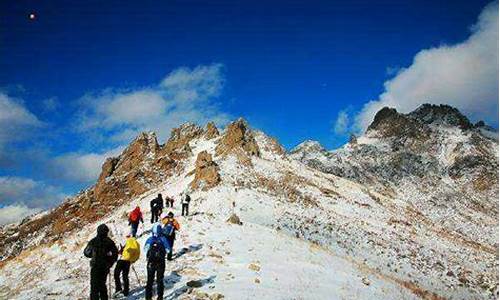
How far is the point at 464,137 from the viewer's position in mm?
176375

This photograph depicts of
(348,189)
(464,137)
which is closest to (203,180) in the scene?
(348,189)

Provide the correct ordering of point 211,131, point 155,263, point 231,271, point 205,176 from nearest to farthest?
point 155,263 < point 231,271 < point 205,176 < point 211,131

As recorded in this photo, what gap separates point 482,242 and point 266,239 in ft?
211

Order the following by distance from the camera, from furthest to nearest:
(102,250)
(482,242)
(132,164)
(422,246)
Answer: (132,164) → (482,242) → (422,246) → (102,250)

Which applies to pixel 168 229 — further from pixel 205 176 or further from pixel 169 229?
pixel 205 176

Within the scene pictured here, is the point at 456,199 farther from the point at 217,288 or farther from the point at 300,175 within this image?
the point at 217,288

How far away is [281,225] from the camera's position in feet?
144

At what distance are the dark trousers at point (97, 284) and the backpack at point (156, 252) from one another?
1511 millimetres

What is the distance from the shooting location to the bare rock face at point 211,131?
10213cm

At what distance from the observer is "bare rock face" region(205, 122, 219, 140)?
10213 cm

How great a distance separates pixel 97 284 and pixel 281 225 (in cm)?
2989

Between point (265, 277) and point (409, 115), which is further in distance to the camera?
A: point (409, 115)

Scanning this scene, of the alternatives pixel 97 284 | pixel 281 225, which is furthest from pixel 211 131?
pixel 97 284

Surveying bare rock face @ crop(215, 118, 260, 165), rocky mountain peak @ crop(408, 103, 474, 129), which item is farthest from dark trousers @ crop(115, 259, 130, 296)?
rocky mountain peak @ crop(408, 103, 474, 129)
